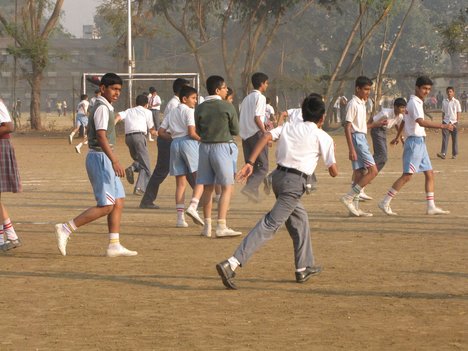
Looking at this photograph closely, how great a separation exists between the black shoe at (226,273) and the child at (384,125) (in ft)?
23.2

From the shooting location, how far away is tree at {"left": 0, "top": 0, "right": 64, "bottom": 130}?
4947cm

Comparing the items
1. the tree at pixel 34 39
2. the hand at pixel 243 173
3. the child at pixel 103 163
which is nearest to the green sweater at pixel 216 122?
the child at pixel 103 163

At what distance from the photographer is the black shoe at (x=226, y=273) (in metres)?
9.17

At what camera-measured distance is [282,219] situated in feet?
31.0

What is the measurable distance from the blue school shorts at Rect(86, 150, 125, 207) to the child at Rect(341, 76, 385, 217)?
443 centimetres

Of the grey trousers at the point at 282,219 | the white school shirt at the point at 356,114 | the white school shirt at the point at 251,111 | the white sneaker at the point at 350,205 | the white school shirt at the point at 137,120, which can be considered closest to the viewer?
the grey trousers at the point at 282,219

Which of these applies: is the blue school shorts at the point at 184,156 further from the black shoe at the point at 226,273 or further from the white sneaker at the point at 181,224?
the black shoe at the point at 226,273

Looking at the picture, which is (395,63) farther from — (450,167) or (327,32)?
(450,167)

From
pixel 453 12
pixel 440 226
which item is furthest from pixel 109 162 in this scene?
pixel 453 12

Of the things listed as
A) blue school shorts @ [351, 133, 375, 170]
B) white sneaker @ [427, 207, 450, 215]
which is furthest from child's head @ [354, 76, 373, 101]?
white sneaker @ [427, 207, 450, 215]

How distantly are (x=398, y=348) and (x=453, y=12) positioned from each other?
11545cm

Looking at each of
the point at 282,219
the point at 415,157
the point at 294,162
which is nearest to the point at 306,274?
the point at 282,219

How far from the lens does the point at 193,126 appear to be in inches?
558

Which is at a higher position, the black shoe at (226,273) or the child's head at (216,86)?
the child's head at (216,86)
